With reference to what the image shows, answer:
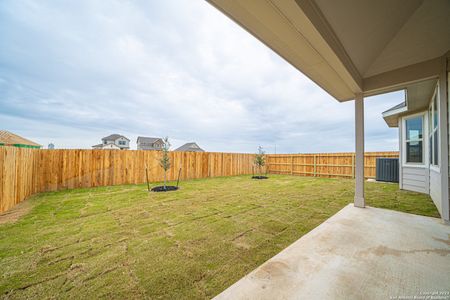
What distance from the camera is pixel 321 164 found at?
29.9 feet

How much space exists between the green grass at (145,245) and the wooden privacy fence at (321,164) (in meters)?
4.74

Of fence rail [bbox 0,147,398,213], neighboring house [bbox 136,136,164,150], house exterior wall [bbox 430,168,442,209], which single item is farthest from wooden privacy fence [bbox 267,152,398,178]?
neighboring house [bbox 136,136,164,150]

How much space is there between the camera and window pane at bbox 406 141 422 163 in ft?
15.9

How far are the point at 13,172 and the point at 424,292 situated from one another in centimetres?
699

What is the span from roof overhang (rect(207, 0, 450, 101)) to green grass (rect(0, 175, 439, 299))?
2369 millimetres

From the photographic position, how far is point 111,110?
43.9 feet

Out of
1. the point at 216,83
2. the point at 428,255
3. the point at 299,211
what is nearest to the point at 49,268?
the point at 299,211

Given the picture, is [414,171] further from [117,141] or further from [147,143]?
[117,141]

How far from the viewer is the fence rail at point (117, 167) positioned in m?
3.81

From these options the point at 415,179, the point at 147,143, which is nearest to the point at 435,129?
the point at 415,179

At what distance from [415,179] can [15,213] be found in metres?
10.5

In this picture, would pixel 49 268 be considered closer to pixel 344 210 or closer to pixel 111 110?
pixel 344 210

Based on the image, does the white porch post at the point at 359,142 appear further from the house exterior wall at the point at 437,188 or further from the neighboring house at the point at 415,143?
the neighboring house at the point at 415,143

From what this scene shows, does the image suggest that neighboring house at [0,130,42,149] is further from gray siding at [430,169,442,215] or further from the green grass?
gray siding at [430,169,442,215]
